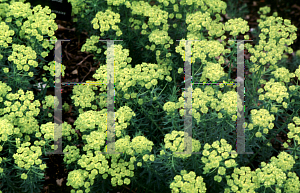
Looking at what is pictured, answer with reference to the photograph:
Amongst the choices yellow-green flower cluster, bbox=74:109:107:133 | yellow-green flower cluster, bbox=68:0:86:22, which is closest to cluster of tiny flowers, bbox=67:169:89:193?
yellow-green flower cluster, bbox=74:109:107:133

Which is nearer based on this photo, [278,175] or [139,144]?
[278,175]

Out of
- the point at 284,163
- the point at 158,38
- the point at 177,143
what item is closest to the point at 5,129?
the point at 177,143

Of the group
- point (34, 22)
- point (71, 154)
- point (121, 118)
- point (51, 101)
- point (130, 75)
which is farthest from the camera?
point (51, 101)

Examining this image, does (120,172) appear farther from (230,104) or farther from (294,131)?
(294,131)

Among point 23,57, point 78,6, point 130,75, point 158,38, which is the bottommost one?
point 130,75

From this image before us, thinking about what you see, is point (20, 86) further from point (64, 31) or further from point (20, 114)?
point (64, 31)

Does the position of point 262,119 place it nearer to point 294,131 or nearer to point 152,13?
point 294,131

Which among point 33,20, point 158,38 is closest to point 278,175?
point 158,38

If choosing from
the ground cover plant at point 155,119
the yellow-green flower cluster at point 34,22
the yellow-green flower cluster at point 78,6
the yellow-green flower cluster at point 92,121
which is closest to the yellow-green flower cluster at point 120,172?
the ground cover plant at point 155,119

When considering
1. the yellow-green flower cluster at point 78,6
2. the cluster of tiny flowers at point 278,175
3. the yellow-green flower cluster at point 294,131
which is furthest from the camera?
the yellow-green flower cluster at point 78,6

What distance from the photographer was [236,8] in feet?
22.3

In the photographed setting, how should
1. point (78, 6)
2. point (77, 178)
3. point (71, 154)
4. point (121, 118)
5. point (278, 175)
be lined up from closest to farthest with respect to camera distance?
point (278, 175), point (77, 178), point (121, 118), point (71, 154), point (78, 6)

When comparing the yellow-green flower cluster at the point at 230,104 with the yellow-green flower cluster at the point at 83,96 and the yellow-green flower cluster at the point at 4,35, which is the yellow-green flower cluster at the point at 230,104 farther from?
the yellow-green flower cluster at the point at 4,35

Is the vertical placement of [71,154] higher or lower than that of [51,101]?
lower
